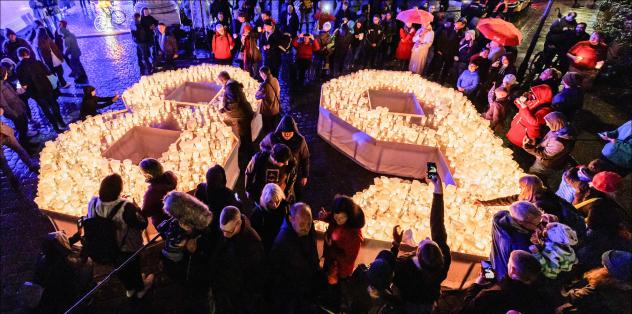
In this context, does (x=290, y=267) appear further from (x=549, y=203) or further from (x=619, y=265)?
(x=619, y=265)

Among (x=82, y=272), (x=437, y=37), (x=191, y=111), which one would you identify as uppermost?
(x=437, y=37)

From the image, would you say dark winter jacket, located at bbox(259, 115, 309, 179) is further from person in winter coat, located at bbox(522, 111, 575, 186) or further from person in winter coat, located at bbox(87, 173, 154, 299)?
person in winter coat, located at bbox(522, 111, 575, 186)

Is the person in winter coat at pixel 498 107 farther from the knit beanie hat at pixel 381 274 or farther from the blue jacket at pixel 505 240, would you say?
the knit beanie hat at pixel 381 274

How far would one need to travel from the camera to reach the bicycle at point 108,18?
48.4 feet

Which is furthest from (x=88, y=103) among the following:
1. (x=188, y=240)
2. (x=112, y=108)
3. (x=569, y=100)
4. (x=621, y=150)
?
(x=621, y=150)

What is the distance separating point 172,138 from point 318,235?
3.49 meters

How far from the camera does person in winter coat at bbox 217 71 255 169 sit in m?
6.55

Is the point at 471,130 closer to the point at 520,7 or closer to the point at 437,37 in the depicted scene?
the point at 437,37

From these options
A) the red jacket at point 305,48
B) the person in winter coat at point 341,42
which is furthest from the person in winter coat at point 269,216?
the person in winter coat at point 341,42

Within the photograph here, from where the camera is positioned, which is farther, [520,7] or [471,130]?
[520,7]

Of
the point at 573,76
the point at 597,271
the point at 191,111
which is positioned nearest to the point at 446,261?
the point at 597,271

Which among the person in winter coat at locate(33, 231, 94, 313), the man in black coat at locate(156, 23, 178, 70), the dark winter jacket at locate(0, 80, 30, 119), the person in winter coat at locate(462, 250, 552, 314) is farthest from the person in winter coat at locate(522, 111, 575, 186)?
the dark winter jacket at locate(0, 80, 30, 119)

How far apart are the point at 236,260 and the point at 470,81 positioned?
7350 mm

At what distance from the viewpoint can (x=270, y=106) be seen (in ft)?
24.1
